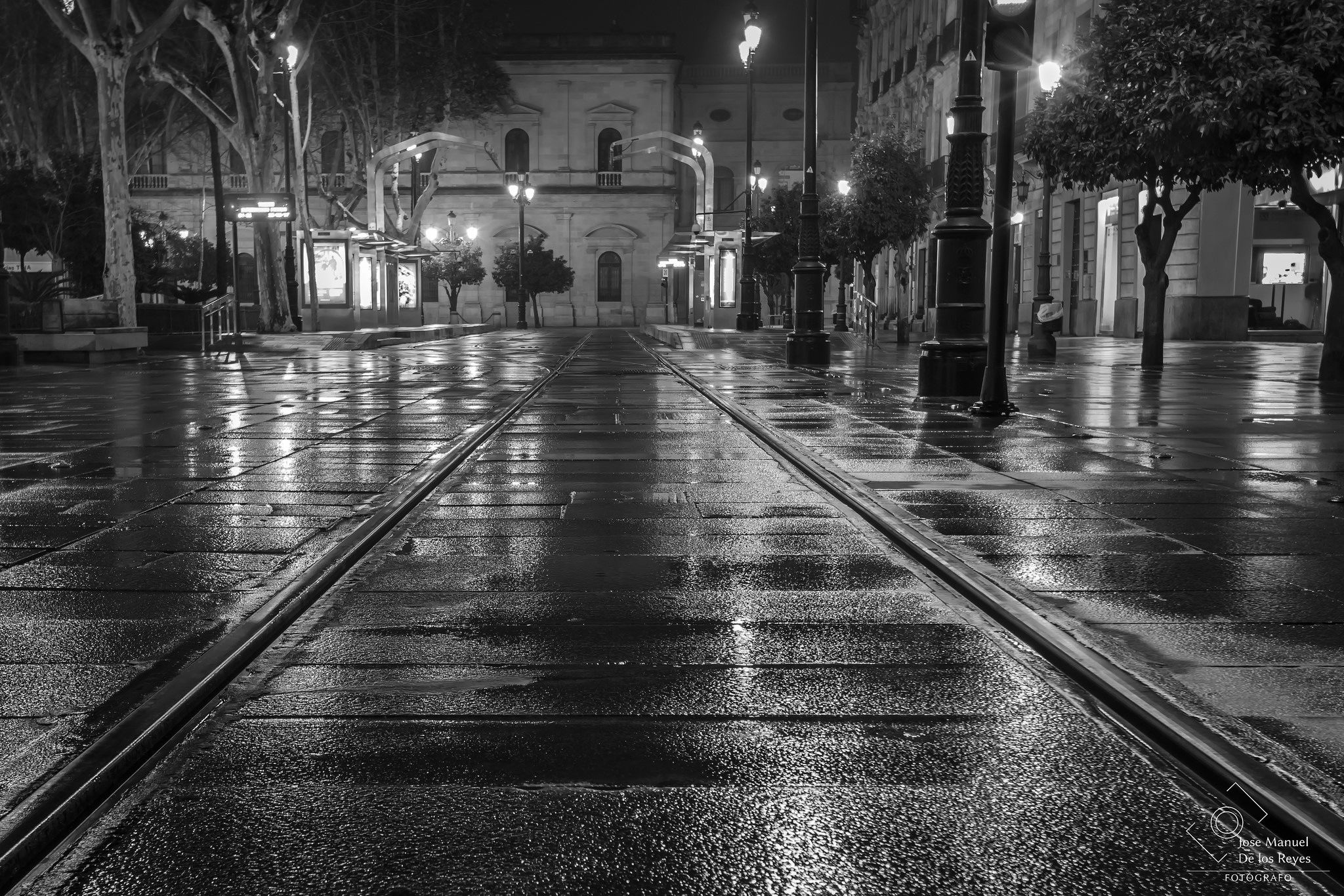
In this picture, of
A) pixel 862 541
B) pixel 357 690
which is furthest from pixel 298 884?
pixel 862 541

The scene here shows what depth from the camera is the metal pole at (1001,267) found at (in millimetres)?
12820

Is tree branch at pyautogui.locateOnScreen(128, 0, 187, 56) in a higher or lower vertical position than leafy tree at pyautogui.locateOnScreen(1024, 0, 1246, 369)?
higher

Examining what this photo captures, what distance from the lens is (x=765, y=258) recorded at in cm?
6806

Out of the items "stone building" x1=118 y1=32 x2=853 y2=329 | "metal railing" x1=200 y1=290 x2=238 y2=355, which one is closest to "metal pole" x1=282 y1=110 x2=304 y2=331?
"metal railing" x1=200 y1=290 x2=238 y2=355

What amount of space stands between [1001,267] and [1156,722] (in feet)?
32.0

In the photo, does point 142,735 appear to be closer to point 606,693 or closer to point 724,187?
point 606,693

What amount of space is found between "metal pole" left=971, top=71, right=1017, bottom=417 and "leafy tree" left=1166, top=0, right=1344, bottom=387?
5.43 m

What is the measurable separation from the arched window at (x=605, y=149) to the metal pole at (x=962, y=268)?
71.5 m

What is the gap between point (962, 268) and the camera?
1441cm

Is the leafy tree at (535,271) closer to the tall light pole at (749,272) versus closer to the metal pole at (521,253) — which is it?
the metal pole at (521,253)

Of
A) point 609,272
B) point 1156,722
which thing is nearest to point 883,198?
point 1156,722

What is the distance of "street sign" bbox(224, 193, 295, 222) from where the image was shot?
30219mm

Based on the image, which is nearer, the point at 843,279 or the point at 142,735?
the point at 142,735

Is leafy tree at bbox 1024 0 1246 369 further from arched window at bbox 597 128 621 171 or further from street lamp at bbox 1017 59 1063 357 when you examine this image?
arched window at bbox 597 128 621 171
